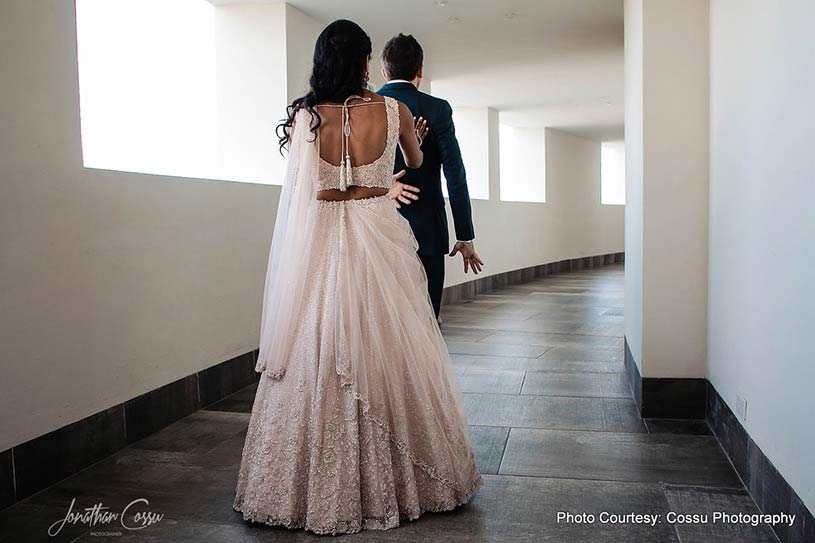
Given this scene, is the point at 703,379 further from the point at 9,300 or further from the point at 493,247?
the point at 493,247

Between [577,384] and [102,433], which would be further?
[577,384]

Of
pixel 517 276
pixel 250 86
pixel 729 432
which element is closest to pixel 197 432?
pixel 729 432

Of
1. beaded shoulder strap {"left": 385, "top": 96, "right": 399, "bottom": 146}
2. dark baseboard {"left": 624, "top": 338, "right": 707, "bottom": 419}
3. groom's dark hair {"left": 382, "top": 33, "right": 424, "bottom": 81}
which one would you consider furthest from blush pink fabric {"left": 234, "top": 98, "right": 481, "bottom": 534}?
dark baseboard {"left": 624, "top": 338, "right": 707, "bottom": 419}

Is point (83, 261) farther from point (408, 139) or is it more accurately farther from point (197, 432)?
point (408, 139)

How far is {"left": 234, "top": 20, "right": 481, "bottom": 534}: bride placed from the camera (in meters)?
2.41

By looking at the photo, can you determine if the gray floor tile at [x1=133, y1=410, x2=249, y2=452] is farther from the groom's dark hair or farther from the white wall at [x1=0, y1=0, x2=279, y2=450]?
the groom's dark hair

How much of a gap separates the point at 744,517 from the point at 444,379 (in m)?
1.04

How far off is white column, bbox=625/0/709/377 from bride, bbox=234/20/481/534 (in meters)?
1.49

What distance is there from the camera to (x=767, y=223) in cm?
245

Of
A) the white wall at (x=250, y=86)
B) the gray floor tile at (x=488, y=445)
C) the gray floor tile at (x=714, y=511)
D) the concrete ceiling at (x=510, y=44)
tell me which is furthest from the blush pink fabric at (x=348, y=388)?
the concrete ceiling at (x=510, y=44)

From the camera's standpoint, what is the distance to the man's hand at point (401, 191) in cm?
278

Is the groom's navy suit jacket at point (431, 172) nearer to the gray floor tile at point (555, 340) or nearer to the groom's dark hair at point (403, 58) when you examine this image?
the groom's dark hair at point (403, 58)

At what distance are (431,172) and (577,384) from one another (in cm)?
200

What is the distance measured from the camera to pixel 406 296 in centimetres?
261
